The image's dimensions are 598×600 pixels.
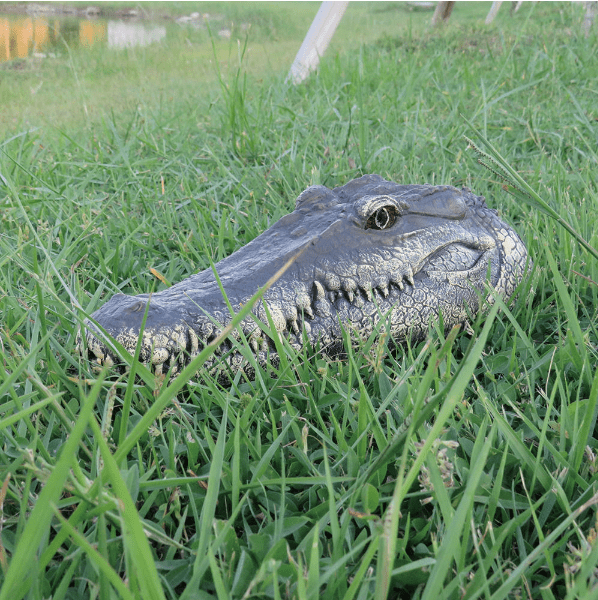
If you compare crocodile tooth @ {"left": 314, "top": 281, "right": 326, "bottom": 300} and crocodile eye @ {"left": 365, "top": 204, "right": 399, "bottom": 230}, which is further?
crocodile eye @ {"left": 365, "top": 204, "right": 399, "bottom": 230}

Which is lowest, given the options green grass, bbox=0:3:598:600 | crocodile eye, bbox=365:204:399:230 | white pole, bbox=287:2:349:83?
green grass, bbox=0:3:598:600

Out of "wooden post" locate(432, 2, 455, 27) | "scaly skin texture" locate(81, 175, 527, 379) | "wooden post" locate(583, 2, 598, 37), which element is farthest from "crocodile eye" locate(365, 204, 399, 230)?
"wooden post" locate(432, 2, 455, 27)

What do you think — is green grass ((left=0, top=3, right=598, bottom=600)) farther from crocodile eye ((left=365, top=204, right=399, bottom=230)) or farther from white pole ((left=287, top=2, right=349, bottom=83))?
white pole ((left=287, top=2, right=349, bottom=83))

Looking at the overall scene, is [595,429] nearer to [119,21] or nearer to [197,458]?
[197,458]

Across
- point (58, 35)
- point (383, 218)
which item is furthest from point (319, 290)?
point (58, 35)

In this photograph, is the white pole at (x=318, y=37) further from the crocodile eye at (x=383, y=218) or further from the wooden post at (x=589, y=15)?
the crocodile eye at (x=383, y=218)

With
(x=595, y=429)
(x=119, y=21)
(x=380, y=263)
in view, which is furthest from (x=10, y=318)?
(x=119, y=21)

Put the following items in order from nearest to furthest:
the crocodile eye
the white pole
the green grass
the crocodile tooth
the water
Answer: the green grass < the crocodile tooth < the crocodile eye < the white pole < the water
